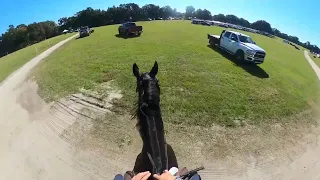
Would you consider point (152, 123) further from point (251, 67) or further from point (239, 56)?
point (239, 56)

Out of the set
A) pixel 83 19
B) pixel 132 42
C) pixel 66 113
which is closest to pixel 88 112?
pixel 66 113

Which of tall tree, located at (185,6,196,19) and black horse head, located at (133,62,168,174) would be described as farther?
tall tree, located at (185,6,196,19)

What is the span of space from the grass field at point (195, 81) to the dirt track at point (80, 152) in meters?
2.04

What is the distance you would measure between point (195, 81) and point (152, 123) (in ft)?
50.0

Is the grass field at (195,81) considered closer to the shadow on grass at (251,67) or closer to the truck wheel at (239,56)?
the shadow on grass at (251,67)

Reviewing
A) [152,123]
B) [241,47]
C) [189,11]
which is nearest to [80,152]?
[152,123]

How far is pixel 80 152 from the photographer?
509 inches

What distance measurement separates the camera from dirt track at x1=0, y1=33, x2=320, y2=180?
1193cm

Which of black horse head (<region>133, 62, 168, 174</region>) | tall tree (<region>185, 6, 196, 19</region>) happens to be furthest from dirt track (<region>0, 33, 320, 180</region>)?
tall tree (<region>185, 6, 196, 19</region>)

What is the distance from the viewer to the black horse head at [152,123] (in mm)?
4109

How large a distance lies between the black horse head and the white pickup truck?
19.8m

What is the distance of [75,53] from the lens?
2839cm

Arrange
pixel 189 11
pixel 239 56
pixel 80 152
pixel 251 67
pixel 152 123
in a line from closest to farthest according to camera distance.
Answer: pixel 152 123, pixel 80 152, pixel 251 67, pixel 239 56, pixel 189 11

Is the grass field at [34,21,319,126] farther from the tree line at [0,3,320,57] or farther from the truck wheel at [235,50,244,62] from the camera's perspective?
the tree line at [0,3,320,57]
